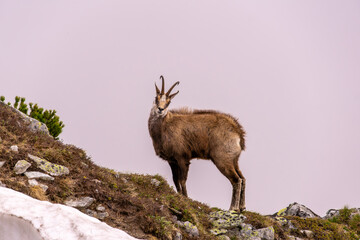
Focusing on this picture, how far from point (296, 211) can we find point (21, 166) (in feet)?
33.6

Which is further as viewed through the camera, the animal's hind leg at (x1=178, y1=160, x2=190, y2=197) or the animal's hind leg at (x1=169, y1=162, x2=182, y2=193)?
the animal's hind leg at (x1=169, y1=162, x2=182, y2=193)

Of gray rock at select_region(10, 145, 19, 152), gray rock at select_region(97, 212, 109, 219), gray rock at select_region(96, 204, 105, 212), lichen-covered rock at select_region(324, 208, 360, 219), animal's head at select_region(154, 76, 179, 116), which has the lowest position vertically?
gray rock at select_region(97, 212, 109, 219)

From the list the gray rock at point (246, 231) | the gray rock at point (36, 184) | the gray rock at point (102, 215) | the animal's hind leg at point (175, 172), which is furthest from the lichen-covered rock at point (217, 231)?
the gray rock at point (36, 184)

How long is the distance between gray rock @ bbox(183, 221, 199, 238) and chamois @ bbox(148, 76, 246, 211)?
3172mm

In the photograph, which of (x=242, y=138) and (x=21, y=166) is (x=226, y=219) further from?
(x=21, y=166)

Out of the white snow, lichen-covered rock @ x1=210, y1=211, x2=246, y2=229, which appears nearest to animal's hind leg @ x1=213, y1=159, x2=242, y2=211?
lichen-covered rock @ x1=210, y1=211, x2=246, y2=229

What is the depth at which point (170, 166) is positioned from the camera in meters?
13.3

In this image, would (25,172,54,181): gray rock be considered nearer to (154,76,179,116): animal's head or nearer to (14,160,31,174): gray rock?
(14,160,31,174): gray rock

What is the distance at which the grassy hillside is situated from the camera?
7945 mm

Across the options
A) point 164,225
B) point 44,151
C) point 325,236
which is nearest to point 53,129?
point 44,151

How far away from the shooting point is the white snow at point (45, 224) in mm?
2941

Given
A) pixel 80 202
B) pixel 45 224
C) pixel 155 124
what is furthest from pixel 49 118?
pixel 45 224

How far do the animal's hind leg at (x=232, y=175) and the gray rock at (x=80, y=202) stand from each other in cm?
526

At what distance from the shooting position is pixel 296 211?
48.4 feet
